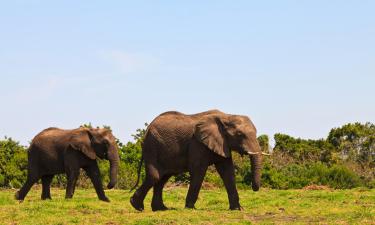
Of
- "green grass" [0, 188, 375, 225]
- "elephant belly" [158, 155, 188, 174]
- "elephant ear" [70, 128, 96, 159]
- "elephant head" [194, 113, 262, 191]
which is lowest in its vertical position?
"green grass" [0, 188, 375, 225]

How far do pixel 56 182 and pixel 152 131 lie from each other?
18.3m

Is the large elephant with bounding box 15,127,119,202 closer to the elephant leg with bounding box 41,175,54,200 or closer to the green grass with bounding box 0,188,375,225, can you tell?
the elephant leg with bounding box 41,175,54,200

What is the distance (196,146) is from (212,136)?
1.72ft

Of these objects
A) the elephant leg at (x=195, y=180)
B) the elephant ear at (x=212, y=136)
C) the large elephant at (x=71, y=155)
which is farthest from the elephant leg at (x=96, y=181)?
the elephant ear at (x=212, y=136)

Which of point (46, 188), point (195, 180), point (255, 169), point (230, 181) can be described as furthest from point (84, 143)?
point (255, 169)

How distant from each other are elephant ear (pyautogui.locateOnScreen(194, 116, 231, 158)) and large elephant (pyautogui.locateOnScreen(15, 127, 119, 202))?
550 cm

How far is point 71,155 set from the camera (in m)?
24.8

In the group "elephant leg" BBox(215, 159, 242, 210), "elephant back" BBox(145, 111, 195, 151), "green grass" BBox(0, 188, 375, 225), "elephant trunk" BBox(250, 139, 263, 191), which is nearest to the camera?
"green grass" BBox(0, 188, 375, 225)

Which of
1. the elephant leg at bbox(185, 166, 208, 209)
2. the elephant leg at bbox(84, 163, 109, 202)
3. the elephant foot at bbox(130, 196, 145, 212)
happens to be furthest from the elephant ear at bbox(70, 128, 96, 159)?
the elephant leg at bbox(185, 166, 208, 209)

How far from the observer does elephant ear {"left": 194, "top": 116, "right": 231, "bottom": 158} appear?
62.7 feet

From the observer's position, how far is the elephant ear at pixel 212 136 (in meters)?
19.1

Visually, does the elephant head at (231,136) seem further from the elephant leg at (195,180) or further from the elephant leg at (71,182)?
the elephant leg at (71,182)

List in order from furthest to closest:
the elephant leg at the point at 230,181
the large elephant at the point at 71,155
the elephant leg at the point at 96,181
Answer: the large elephant at the point at 71,155 < the elephant leg at the point at 96,181 < the elephant leg at the point at 230,181

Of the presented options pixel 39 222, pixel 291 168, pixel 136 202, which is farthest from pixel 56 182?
pixel 39 222
